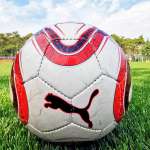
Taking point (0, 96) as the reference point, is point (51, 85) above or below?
above

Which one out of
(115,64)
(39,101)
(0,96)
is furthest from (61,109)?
(0,96)

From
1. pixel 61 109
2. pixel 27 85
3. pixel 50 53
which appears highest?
pixel 50 53

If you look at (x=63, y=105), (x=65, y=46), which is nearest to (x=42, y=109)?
(x=63, y=105)

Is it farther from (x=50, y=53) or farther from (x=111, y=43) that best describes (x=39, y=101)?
(x=111, y=43)

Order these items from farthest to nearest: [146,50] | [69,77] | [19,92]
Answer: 1. [146,50]
2. [19,92]
3. [69,77]

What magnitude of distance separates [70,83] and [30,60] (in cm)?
43

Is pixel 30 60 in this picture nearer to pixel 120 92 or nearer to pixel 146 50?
pixel 120 92

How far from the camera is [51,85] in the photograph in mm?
2637

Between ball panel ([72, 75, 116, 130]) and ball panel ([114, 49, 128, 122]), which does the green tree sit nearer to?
ball panel ([114, 49, 128, 122])

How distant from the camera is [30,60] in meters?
2.81

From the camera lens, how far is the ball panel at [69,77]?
262cm

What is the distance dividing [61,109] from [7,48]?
89.2 m

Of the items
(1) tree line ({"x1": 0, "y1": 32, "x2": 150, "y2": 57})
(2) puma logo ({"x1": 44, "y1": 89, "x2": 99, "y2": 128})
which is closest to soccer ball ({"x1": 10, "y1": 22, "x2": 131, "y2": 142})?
(2) puma logo ({"x1": 44, "y1": 89, "x2": 99, "y2": 128})

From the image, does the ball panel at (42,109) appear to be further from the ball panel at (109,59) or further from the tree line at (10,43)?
the tree line at (10,43)
